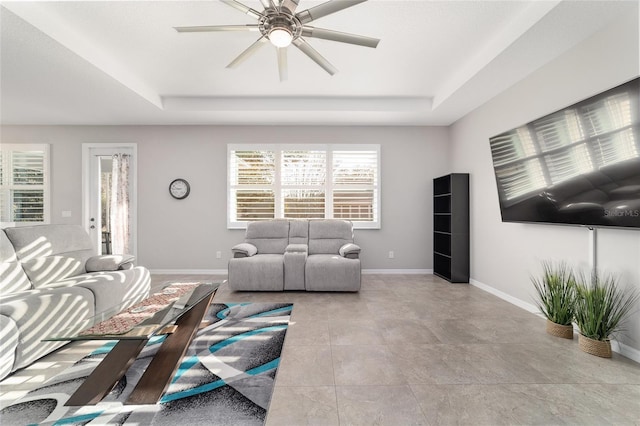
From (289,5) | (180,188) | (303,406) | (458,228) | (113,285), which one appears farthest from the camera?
(180,188)

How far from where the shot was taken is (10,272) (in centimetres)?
Result: 234

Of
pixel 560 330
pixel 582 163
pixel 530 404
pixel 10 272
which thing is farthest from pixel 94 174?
pixel 560 330

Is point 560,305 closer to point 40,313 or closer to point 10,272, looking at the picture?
point 40,313

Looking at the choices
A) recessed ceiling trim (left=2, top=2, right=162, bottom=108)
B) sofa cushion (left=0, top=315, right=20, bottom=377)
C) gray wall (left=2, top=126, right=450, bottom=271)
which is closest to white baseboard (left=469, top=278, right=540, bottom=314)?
gray wall (left=2, top=126, right=450, bottom=271)

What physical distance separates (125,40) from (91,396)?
3.09 m

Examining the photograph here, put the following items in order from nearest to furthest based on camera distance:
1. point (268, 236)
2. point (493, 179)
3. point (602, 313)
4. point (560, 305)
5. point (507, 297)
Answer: point (602, 313) → point (560, 305) → point (507, 297) → point (493, 179) → point (268, 236)

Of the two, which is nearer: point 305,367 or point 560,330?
point 305,367

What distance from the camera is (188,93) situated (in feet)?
13.3

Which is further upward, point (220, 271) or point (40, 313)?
point (40, 313)

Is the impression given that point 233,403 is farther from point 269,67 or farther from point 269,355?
point 269,67

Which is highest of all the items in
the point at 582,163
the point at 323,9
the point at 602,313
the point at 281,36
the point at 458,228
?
the point at 323,9

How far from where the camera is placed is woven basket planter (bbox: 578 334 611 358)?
2090mm

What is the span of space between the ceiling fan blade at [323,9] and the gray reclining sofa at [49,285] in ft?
7.63

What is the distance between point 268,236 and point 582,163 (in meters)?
3.83
